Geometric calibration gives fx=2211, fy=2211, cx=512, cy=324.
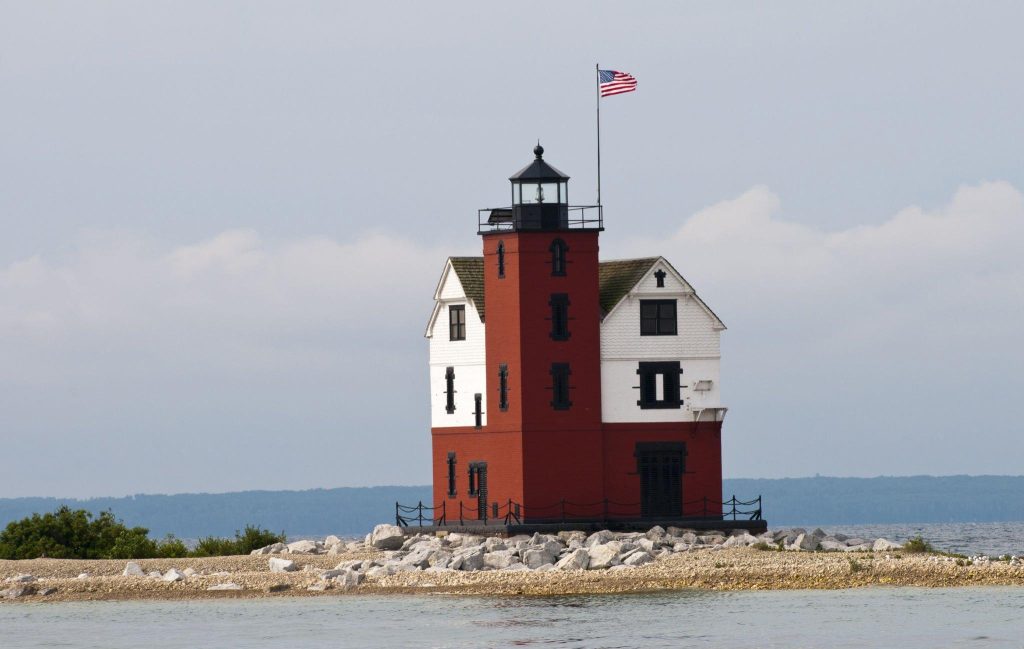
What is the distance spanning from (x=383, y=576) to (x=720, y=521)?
1165 centimetres

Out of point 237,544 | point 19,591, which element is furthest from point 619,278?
point 19,591

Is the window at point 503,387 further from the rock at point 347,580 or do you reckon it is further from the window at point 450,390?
the rock at point 347,580

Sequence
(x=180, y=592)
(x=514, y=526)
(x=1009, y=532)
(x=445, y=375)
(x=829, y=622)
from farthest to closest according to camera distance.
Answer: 1. (x=1009, y=532)
2. (x=445, y=375)
3. (x=514, y=526)
4. (x=180, y=592)
5. (x=829, y=622)

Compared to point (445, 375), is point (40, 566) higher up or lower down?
lower down

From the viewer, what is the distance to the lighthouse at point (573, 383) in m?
65.2

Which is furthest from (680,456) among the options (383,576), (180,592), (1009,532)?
(1009,532)

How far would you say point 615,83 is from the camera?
64875mm

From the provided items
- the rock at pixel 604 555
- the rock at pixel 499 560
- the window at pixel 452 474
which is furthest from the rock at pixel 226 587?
the window at pixel 452 474

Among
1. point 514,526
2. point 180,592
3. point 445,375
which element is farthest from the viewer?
point 445,375

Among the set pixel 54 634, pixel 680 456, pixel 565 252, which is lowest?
pixel 54 634

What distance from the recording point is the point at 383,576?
195 feet

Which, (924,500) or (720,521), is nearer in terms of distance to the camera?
(720,521)

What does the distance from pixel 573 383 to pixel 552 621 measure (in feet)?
49.8

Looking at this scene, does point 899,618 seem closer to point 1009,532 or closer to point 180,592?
point 180,592
